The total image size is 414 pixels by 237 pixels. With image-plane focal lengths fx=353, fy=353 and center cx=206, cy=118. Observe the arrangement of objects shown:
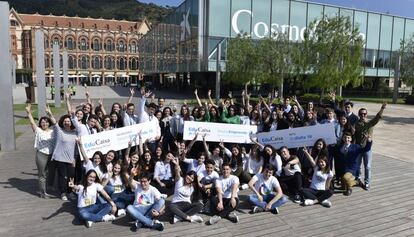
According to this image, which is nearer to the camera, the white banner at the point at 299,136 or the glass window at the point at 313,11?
the white banner at the point at 299,136

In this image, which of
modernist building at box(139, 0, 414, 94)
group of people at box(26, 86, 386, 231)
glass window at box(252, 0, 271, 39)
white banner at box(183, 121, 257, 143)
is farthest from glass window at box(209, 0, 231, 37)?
white banner at box(183, 121, 257, 143)

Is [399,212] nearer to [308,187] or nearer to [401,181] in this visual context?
[308,187]

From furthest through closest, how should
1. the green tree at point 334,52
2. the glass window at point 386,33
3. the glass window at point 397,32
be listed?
the glass window at point 397,32
the glass window at point 386,33
the green tree at point 334,52

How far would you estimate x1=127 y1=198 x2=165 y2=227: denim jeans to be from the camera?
6246mm

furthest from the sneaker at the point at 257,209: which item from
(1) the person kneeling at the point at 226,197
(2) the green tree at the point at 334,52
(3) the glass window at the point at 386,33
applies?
(3) the glass window at the point at 386,33

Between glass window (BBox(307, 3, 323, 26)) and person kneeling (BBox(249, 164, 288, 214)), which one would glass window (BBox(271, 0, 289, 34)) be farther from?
person kneeling (BBox(249, 164, 288, 214))

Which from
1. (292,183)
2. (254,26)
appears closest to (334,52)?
(292,183)

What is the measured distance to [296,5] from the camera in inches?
1587

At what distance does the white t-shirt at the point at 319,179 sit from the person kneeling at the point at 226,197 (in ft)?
6.32

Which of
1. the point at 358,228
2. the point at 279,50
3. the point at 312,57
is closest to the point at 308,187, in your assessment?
the point at 358,228

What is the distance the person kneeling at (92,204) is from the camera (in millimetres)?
6414

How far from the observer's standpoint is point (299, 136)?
8.67 metres

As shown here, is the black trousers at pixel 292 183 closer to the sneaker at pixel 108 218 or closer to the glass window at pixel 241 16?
the sneaker at pixel 108 218

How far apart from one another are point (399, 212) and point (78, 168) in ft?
22.6
